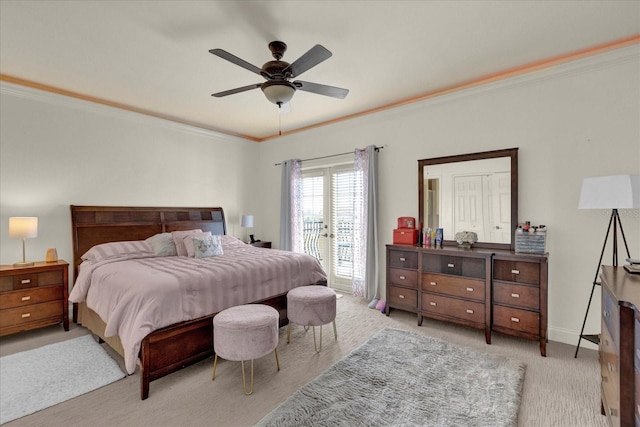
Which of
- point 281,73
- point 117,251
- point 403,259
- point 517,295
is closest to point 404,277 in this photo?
point 403,259

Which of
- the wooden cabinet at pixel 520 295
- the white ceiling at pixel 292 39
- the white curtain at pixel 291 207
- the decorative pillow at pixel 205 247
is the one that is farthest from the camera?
the white curtain at pixel 291 207

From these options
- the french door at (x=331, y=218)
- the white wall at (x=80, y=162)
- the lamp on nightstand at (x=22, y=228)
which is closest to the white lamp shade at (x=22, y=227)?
the lamp on nightstand at (x=22, y=228)

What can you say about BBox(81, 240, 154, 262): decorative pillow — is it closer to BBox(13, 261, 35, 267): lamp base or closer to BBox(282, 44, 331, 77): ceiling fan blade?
BBox(13, 261, 35, 267): lamp base

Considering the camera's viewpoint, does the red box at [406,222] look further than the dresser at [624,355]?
Yes

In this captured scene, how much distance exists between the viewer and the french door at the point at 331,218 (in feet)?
16.6

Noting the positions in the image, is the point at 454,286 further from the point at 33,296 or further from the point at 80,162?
the point at 80,162

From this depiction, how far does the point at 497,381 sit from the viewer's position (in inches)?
92.8

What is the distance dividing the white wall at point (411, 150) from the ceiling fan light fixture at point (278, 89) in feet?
7.53

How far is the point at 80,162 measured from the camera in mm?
4016

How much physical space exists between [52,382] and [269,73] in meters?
3.15

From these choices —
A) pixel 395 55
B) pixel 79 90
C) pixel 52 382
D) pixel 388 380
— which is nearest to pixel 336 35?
pixel 395 55

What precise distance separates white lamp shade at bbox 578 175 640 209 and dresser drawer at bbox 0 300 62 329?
5.64 m

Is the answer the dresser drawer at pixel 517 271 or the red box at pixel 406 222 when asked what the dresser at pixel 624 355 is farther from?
the red box at pixel 406 222

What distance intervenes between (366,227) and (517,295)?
7.08ft
